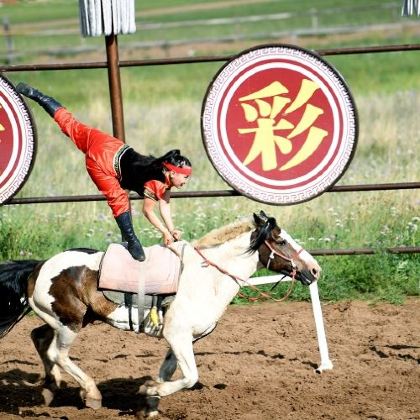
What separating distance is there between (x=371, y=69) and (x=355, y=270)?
18116 mm

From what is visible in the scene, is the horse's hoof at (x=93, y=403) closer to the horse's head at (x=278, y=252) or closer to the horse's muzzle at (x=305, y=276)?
the horse's head at (x=278, y=252)

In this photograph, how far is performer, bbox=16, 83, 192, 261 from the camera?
19.2 feet

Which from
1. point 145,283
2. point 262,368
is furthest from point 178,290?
point 262,368

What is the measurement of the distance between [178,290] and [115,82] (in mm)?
2443

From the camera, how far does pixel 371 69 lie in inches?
1010

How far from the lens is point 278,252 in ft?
18.9

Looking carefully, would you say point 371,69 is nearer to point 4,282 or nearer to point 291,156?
point 291,156

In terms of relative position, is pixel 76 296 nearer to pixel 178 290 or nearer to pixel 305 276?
pixel 178 290

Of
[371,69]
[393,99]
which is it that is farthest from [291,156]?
[371,69]

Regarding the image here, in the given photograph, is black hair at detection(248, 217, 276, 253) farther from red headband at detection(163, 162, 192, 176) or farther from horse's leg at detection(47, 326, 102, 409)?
horse's leg at detection(47, 326, 102, 409)

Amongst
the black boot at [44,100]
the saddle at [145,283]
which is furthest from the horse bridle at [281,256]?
the black boot at [44,100]

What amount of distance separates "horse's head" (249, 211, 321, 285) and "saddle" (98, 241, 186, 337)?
0.48 m

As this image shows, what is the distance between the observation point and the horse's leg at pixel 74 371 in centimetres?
592

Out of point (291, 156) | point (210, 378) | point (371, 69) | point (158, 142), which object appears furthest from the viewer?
point (371, 69)
